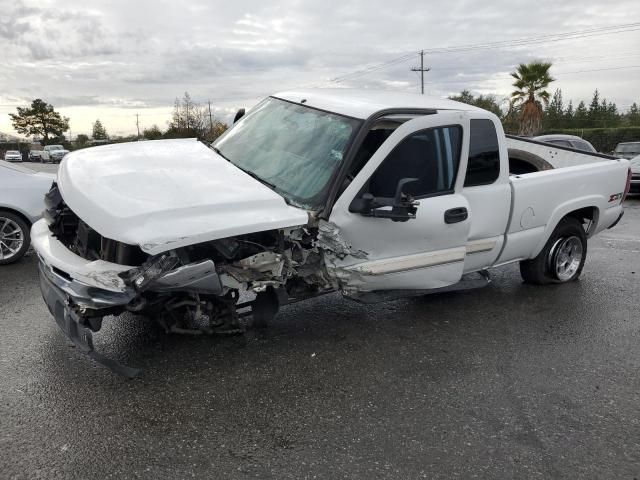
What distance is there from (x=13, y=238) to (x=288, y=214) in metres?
4.60

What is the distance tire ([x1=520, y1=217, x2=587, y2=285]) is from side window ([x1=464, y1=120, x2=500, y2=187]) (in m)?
1.42

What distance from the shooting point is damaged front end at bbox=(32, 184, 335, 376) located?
318 centimetres

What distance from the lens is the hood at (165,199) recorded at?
123 inches

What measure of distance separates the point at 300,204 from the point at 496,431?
199cm

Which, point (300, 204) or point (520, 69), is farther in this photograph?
point (520, 69)

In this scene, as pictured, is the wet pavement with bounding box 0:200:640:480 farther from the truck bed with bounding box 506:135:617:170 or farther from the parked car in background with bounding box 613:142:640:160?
the parked car in background with bounding box 613:142:640:160

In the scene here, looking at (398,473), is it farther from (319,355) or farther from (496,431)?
(319,355)

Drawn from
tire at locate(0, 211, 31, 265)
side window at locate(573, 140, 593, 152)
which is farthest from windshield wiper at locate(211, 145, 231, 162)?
side window at locate(573, 140, 593, 152)

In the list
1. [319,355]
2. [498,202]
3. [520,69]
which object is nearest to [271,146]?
[319,355]

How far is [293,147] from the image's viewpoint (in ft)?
14.2

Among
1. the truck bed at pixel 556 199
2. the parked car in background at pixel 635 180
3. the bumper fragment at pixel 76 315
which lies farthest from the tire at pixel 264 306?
the parked car in background at pixel 635 180

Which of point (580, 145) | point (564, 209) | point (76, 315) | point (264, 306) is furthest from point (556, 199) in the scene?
point (580, 145)

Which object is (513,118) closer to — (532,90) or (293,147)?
(532,90)

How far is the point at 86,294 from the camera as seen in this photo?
10.4ft
